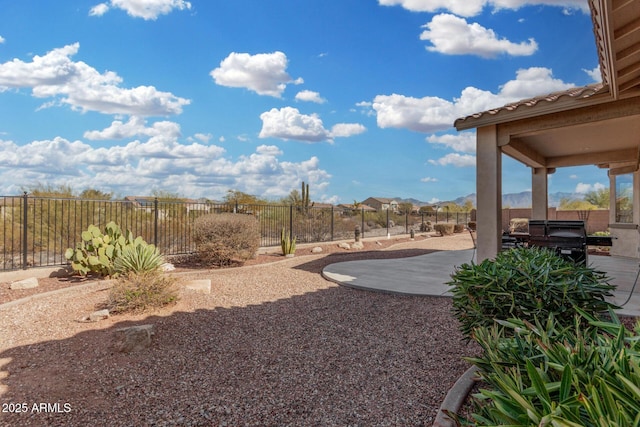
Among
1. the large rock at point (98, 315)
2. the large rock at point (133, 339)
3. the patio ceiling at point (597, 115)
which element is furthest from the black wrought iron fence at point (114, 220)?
the patio ceiling at point (597, 115)

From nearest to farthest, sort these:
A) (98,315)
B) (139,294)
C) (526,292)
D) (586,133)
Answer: (526,292) < (98,315) < (139,294) < (586,133)

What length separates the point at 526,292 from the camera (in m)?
2.97

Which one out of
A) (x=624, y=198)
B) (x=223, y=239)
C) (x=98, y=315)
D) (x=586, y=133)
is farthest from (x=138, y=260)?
(x=624, y=198)

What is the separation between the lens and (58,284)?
743cm

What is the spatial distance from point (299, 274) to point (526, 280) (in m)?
6.09

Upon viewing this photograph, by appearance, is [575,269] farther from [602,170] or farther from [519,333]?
[602,170]

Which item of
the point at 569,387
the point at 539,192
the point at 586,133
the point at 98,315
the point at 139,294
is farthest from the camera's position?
the point at 539,192

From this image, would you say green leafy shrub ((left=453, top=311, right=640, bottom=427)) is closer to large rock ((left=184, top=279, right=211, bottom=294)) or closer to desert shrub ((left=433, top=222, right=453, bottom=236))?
large rock ((left=184, top=279, right=211, bottom=294))

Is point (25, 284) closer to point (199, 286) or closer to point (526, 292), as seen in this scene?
point (199, 286)

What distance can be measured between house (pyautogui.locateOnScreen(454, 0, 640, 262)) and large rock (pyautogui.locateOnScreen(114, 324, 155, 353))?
570cm

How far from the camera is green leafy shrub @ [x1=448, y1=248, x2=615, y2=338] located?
2.93 meters

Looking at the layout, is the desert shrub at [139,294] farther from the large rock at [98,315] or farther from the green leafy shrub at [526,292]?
the green leafy shrub at [526,292]

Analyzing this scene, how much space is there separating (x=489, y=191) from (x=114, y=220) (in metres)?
11.2

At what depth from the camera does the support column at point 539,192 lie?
11.9m
